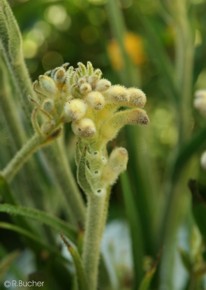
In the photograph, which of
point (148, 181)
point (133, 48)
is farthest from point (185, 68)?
point (133, 48)

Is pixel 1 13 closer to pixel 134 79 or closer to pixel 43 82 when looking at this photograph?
pixel 43 82

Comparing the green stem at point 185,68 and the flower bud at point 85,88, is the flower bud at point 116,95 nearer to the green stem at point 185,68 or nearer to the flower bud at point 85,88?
the flower bud at point 85,88

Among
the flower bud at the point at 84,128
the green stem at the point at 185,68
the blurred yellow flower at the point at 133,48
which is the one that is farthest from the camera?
the blurred yellow flower at the point at 133,48

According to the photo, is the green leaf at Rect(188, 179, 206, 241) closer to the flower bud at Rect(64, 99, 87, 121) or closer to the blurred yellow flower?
the flower bud at Rect(64, 99, 87, 121)

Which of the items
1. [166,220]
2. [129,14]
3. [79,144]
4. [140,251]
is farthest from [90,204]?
[129,14]

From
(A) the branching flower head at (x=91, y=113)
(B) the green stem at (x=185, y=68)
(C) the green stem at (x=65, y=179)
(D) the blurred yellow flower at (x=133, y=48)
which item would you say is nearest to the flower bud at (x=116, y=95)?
(A) the branching flower head at (x=91, y=113)
